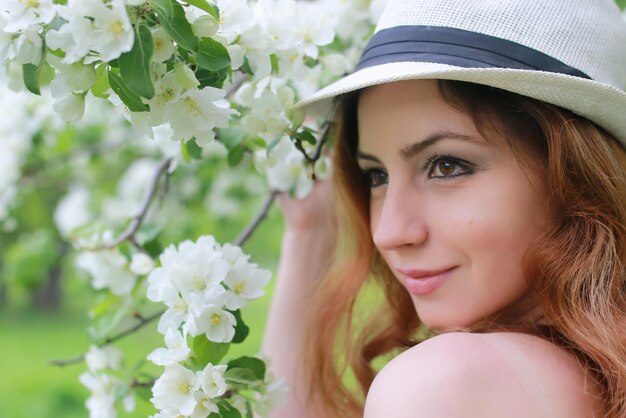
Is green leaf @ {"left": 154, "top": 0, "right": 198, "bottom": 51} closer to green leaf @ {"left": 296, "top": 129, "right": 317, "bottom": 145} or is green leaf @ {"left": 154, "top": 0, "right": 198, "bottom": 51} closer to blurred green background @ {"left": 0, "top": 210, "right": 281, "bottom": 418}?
green leaf @ {"left": 296, "top": 129, "right": 317, "bottom": 145}

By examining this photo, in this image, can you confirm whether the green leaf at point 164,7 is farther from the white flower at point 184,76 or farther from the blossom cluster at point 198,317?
the blossom cluster at point 198,317

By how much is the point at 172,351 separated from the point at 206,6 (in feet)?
1.68

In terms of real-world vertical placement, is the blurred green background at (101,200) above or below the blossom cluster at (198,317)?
below

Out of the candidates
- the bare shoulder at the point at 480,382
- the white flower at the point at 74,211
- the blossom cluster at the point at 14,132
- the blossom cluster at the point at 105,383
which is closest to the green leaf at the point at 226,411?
the bare shoulder at the point at 480,382

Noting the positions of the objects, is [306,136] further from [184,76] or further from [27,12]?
[27,12]

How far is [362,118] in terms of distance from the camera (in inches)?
58.9

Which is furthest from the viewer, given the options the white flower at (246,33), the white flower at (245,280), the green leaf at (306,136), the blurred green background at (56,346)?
the blurred green background at (56,346)

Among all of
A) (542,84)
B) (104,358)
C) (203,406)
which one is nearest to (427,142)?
(542,84)

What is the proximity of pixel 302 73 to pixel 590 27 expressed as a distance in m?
0.50

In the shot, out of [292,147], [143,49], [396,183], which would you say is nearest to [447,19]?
[396,183]

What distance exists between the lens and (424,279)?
4.51ft

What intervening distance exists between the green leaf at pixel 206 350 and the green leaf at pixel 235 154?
1.54 feet

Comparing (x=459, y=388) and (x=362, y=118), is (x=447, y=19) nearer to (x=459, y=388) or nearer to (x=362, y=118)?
(x=362, y=118)

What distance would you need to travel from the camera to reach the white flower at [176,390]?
126 cm
